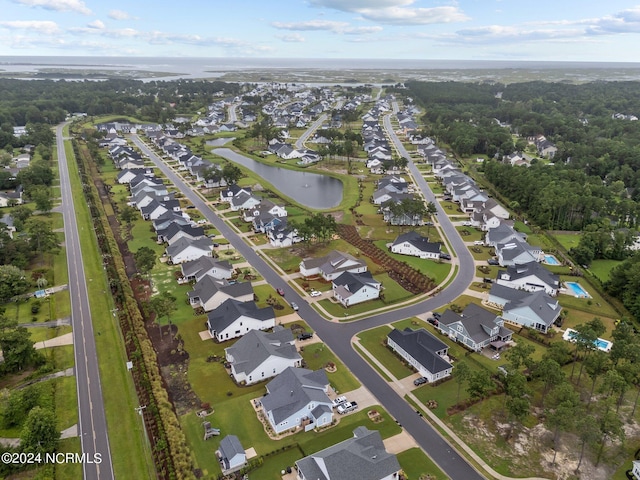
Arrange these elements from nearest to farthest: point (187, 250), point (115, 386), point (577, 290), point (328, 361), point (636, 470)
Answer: point (636, 470)
point (115, 386)
point (328, 361)
point (577, 290)
point (187, 250)

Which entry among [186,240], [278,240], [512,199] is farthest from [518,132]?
[186,240]

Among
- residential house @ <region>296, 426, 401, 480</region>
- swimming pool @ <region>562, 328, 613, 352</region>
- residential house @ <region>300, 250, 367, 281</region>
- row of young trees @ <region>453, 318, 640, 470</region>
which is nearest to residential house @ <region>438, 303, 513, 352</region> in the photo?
row of young trees @ <region>453, 318, 640, 470</region>

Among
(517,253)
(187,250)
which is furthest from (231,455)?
(517,253)

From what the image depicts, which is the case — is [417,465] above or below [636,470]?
below

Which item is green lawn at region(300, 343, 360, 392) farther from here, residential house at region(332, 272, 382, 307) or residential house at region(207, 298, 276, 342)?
residential house at region(332, 272, 382, 307)

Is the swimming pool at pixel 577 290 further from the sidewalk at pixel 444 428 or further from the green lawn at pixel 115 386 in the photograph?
the green lawn at pixel 115 386

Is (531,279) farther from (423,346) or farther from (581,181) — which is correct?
(581,181)
